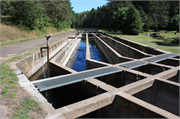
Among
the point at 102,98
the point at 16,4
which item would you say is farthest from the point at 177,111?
the point at 16,4

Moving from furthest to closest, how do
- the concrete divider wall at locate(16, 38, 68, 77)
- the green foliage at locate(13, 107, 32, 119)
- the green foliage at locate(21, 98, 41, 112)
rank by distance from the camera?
1. the concrete divider wall at locate(16, 38, 68, 77)
2. the green foliage at locate(21, 98, 41, 112)
3. the green foliage at locate(13, 107, 32, 119)

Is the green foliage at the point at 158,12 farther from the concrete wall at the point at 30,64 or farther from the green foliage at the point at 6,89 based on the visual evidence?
the green foliage at the point at 6,89

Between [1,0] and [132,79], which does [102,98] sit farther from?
[1,0]

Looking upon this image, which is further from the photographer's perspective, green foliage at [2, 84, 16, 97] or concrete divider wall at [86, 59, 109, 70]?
concrete divider wall at [86, 59, 109, 70]

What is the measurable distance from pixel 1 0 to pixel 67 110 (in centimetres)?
2853

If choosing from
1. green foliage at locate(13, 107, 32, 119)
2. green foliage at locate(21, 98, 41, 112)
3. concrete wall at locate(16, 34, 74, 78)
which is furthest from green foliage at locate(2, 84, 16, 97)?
concrete wall at locate(16, 34, 74, 78)

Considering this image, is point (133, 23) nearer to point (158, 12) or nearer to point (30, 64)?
point (30, 64)

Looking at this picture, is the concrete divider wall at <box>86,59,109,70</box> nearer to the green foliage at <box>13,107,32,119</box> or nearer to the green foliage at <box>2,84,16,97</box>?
the green foliage at <box>2,84,16,97</box>

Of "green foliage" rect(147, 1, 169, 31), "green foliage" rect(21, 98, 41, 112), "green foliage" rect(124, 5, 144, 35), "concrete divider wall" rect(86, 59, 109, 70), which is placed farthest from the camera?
"green foliage" rect(147, 1, 169, 31)

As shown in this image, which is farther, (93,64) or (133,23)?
(133,23)

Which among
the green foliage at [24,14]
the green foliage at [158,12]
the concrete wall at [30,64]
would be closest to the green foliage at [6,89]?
the concrete wall at [30,64]

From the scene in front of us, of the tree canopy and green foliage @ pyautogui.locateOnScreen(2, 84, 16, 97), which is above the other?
the tree canopy

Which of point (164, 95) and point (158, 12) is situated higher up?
point (158, 12)

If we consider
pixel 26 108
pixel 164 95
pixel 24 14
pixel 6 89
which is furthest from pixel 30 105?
pixel 24 14
